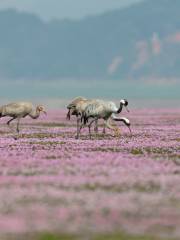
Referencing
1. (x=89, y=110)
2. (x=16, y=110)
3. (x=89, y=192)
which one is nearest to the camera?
(x=89, y=192)

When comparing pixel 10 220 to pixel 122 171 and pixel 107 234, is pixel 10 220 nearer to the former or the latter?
pixel 107 234

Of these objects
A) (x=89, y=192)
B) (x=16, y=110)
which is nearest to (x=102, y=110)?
(x=16, y=110)

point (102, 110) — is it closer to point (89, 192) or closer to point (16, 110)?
point (16, 110)

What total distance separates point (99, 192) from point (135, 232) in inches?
188

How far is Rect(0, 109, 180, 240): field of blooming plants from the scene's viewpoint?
17.3 m

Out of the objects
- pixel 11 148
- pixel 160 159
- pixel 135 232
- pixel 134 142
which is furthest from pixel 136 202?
pixel 134 142

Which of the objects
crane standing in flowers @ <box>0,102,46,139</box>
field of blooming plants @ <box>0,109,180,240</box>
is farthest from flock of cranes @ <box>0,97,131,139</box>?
field of blooming plants @ <box>0,109,180,240</box>

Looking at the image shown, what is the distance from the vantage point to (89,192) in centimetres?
2178

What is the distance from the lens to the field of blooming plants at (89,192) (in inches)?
681

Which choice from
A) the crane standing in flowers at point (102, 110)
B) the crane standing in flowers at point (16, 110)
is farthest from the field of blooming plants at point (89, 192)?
the crane standing in flowers at point (16, 110)

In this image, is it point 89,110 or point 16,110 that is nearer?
point 89,110

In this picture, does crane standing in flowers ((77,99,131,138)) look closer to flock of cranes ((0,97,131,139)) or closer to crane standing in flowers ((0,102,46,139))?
flock of cranes ((0,97,131,139))

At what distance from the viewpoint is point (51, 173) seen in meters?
26.0

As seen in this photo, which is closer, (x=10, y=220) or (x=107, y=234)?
(x=107, y=234)
